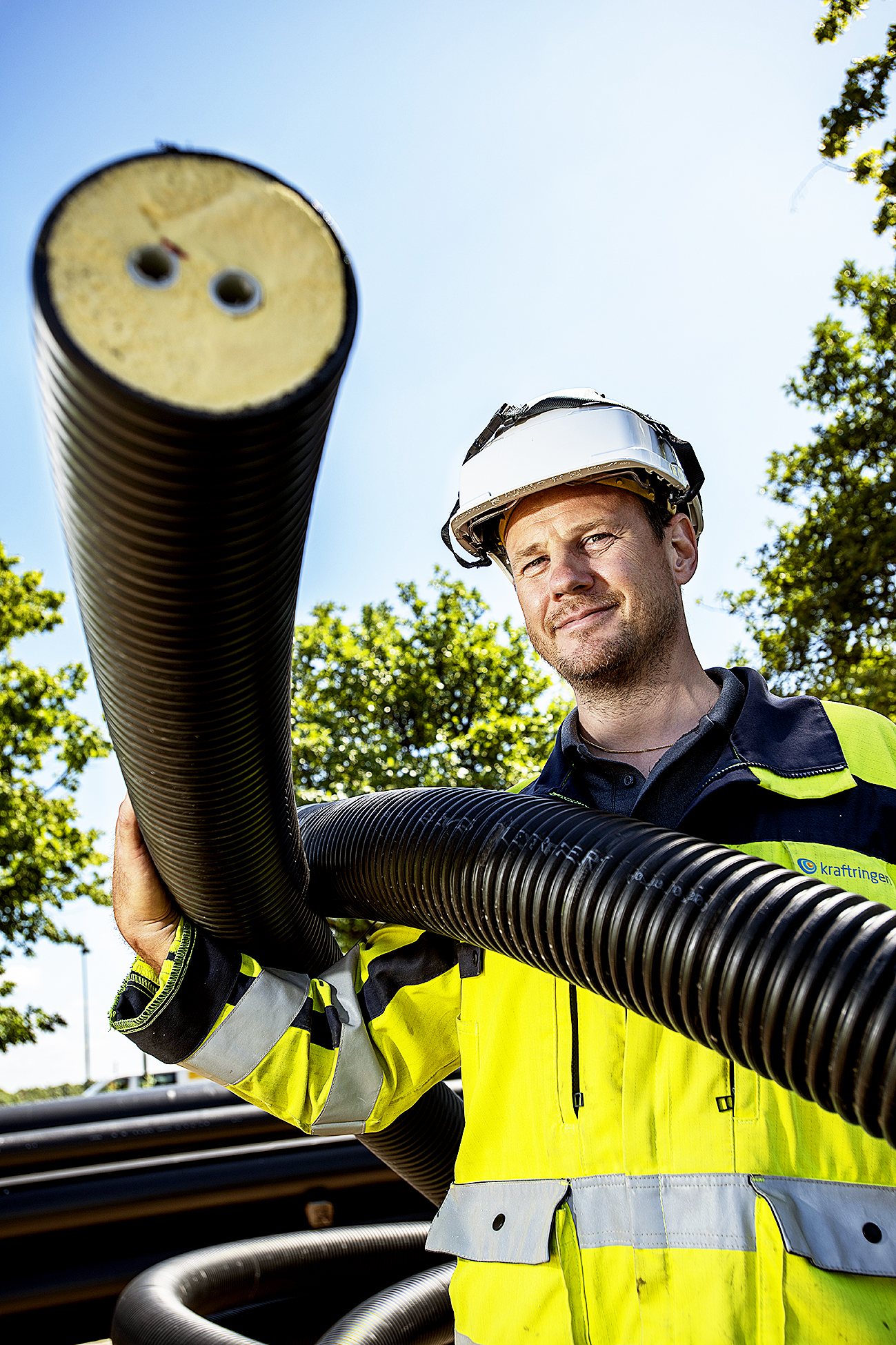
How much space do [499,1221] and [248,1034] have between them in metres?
0.60

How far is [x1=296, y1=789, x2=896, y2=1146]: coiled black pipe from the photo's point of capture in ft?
4.28

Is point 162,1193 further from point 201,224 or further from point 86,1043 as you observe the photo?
point 86,1043

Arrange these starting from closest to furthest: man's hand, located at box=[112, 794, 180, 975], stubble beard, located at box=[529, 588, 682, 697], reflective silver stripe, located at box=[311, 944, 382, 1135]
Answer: man's hand, located at box=[112, 794, 180, 975]
reflective silver stripe, located at box=[311, 944, 382, 1135]
stubble beard, located at box=[529, 588, 682, 697]

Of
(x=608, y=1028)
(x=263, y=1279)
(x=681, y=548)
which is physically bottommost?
(x=263, y=1279)

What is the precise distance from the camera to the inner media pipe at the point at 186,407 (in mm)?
969

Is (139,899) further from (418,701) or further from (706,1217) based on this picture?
(418,701)

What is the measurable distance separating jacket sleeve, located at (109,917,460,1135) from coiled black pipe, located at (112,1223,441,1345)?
108cm

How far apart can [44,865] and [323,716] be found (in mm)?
4646

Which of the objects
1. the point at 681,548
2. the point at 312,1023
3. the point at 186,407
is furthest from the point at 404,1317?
the point at 186,407

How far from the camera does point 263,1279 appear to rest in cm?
324

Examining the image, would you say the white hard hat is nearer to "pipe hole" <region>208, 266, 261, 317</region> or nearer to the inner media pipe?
the inner media pipe

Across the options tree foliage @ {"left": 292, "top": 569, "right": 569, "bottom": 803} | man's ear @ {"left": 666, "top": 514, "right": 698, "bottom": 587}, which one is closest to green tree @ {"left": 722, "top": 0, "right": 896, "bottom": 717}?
tree foliage @ {"left": 292, "top": 569, "right": 569, "bottom": 803}

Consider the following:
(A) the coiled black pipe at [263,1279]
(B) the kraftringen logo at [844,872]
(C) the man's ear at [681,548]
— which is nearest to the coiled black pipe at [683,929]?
(B) the kraftringen logo at [844,872]

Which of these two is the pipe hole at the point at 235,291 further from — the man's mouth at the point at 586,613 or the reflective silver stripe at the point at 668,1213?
the reflective silver stripe at the point at 668,1213
